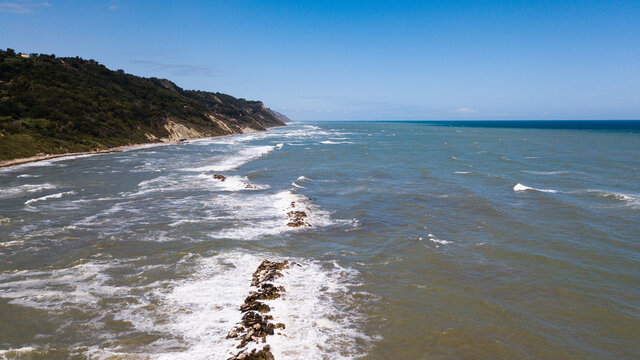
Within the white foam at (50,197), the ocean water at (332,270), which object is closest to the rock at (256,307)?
the ocean water at (332,270)

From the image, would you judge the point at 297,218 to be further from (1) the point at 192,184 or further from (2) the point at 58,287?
(1) the point at 192,184

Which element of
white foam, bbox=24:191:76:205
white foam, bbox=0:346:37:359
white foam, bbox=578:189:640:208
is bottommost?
white foam, bbox=0:346:37:359

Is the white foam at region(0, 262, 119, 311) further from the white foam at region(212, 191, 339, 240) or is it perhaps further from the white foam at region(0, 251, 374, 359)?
the white foam at region(212, 191, 339, 240)

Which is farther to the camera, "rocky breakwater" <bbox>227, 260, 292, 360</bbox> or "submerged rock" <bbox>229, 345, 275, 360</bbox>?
"rocky breakwater" <bbox>227, 260, 292, 360</bbox>

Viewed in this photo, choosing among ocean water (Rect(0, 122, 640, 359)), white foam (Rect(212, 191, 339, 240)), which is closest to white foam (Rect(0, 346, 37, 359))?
ocean water (Rect(0, 122, 640, 359))

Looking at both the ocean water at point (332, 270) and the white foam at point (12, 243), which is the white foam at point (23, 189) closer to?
the ocean water at point (332, 270)

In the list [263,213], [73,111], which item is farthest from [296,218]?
[73,111]

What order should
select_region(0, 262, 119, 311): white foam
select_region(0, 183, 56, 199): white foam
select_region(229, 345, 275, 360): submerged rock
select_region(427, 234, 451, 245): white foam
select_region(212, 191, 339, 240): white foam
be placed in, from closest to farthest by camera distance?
select_region(229, 345, 275, 360): submerged rock
select_region(0, 262, 119, 311): white foam
select_region(427, 234, 451, 245): white foam
select_region(212, 191, 339, 240): white foam
select_region(0, 183, 56, 199): white foam
